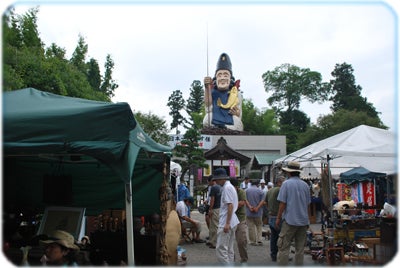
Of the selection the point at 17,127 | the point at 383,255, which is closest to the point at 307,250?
the point at 383,255

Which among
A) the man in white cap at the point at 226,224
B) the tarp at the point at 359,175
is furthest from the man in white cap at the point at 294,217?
the tarp at the point at 359,175

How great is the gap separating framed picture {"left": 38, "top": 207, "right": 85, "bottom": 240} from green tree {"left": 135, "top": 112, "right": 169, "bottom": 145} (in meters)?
21.1

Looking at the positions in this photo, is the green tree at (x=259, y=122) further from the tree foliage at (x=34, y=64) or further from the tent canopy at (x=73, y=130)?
the tent canopy at (x=73, y=130)

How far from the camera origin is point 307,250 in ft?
29.6

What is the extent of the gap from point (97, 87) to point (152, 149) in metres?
21.7

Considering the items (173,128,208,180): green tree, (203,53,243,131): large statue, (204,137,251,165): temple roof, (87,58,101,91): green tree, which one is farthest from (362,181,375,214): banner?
(203,53,243,131): large statue

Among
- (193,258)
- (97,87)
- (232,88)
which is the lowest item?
(193,258)

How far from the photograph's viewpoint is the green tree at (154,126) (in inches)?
1129

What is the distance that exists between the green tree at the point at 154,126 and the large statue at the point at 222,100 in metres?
8.52

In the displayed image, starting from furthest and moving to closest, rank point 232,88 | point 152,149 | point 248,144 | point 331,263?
point 232,88, point 248,144, point 331,263, point 152,149

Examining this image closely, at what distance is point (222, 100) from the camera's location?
39375 mm

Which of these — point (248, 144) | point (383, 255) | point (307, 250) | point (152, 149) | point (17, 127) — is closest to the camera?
point (17, 127)

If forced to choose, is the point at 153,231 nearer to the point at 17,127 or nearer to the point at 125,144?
the point at 125,144

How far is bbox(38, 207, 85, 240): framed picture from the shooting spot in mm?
6512
